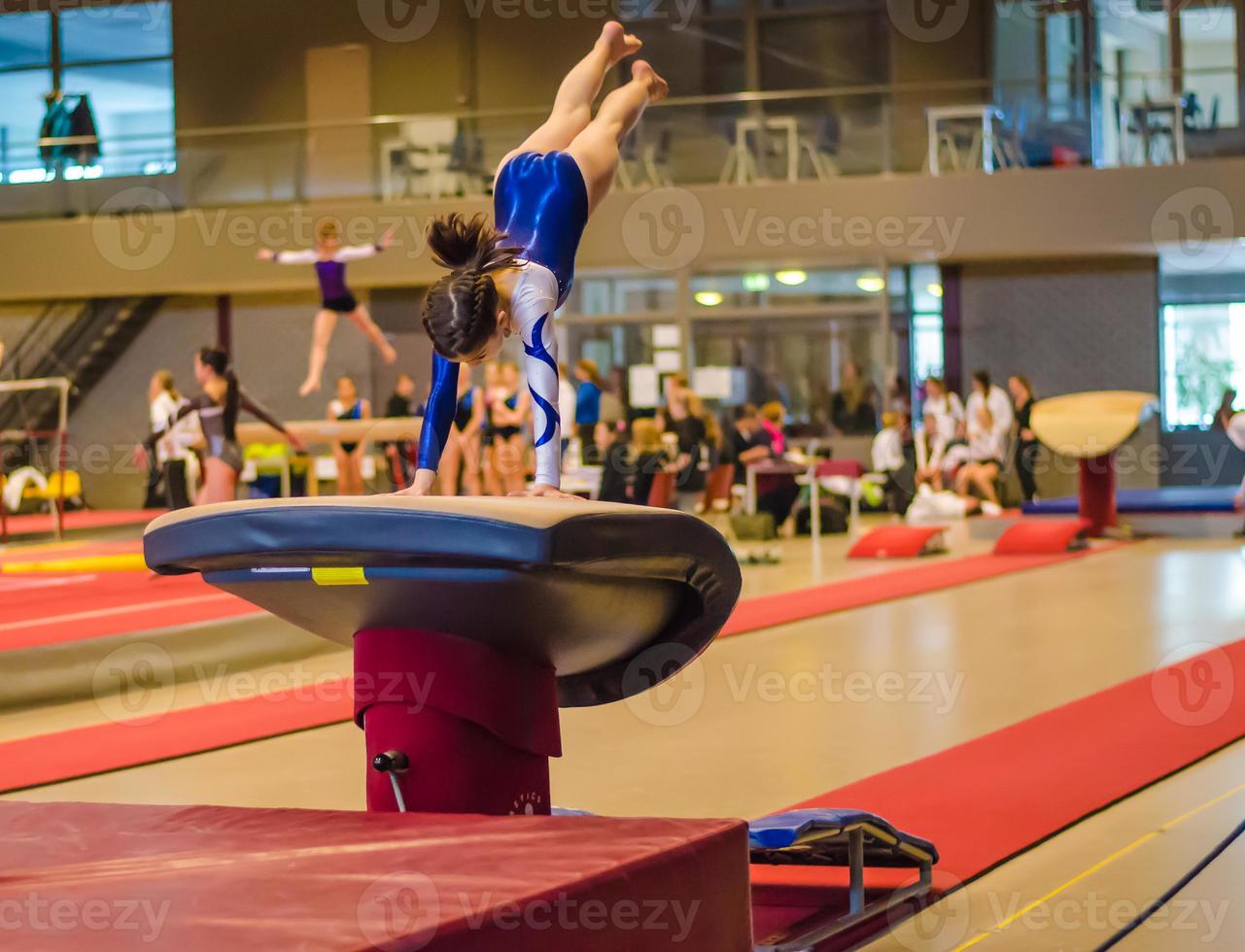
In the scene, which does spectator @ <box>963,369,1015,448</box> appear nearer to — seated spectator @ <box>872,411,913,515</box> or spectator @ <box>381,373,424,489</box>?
seated spectator @ <box>872,411,913,515</box>

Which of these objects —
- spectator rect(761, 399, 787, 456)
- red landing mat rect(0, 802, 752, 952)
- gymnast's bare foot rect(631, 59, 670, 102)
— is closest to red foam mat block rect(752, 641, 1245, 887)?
red landing mat rect(0, 802, 752, 952)

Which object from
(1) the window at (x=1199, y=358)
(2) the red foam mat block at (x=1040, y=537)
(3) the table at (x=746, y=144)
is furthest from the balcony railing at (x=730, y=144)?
(2) the red foam mat block at (x=1040, y=537)

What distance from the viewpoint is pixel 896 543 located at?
34.7 feet

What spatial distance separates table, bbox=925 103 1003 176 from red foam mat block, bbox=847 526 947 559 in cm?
574

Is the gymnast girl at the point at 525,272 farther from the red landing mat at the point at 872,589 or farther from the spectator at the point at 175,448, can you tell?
the red landing mat at the point at 872,589

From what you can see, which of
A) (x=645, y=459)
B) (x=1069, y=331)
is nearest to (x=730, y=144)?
(x=1069, y=331)

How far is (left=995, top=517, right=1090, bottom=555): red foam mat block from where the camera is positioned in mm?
10547

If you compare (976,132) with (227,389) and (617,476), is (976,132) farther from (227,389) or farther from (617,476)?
(227,389)

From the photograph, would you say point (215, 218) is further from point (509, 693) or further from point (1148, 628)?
point (509, 693)

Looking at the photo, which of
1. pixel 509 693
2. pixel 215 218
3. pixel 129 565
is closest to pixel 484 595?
pixel 509 693

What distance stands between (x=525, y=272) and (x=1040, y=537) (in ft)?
26.5

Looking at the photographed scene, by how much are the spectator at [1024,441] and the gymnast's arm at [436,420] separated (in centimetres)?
1196

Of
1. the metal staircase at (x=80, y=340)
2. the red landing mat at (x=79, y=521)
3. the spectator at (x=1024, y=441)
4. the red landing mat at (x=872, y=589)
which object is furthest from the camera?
the metal staircase at (x=80, y=340)

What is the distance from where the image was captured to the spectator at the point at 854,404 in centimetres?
1633
